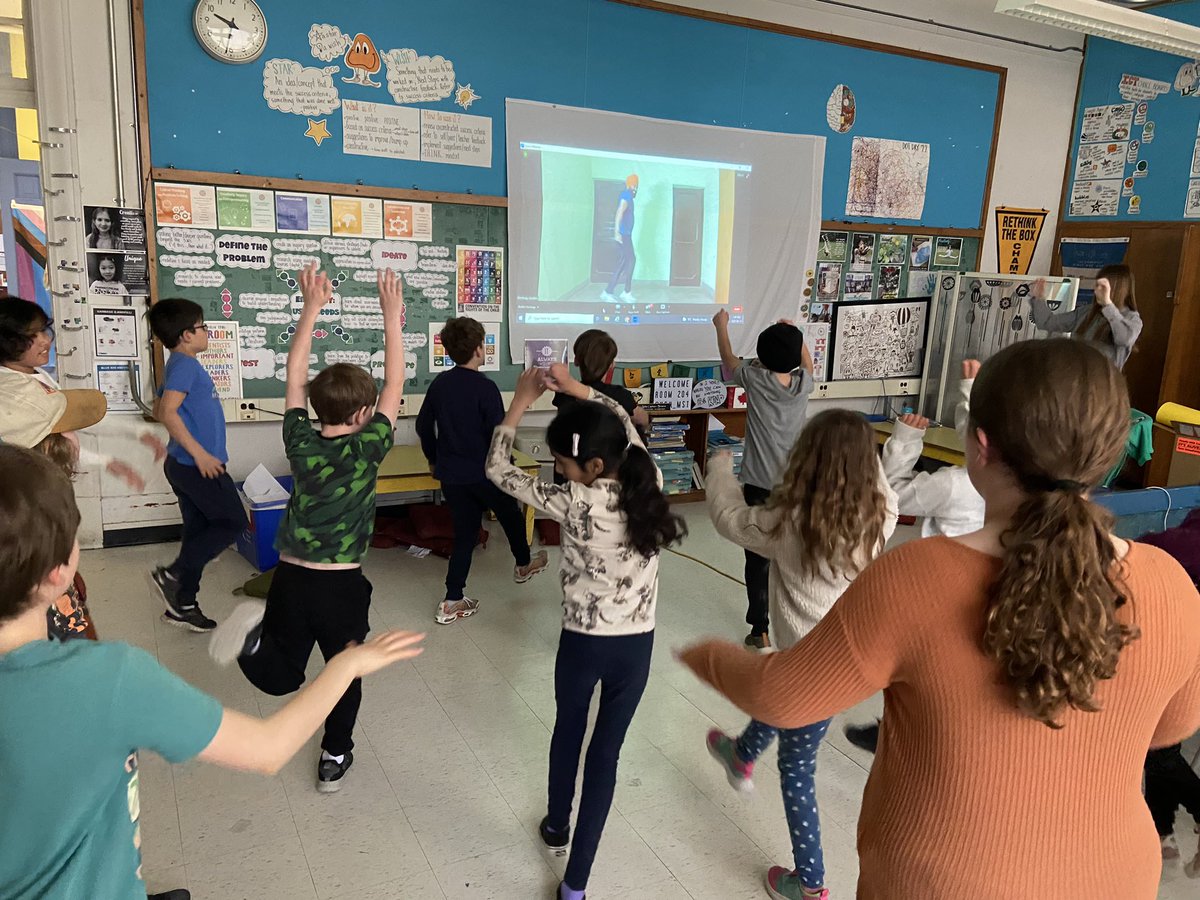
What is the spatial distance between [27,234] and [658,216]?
3.83m

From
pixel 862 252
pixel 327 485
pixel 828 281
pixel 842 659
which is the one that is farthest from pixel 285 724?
pixel 862 252

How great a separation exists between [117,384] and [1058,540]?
442 cm

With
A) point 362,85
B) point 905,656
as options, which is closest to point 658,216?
point 362,85

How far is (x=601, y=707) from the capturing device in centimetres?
196

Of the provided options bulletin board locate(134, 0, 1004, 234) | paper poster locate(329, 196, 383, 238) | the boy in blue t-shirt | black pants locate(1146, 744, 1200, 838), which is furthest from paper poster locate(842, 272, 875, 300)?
the boy in blue t-shirt

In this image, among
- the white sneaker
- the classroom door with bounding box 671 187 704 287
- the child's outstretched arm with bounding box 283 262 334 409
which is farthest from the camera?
the classroom door with bounding box 671 187 704 287

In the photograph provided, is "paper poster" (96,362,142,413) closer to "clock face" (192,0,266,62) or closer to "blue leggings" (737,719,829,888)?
"clock face" (192,0,266,62)

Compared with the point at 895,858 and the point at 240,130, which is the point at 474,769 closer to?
the point at 895,858

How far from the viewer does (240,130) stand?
4.17 metres

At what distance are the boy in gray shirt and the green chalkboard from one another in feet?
6.69

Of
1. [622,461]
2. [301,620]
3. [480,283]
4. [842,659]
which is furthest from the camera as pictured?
[480,283]

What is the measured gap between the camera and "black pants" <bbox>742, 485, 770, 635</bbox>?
11.2 ft

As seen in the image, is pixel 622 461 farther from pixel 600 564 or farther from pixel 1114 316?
pixel 1114 316

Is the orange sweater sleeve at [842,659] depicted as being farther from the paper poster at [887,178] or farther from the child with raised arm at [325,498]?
the paper poster at [887,178]
